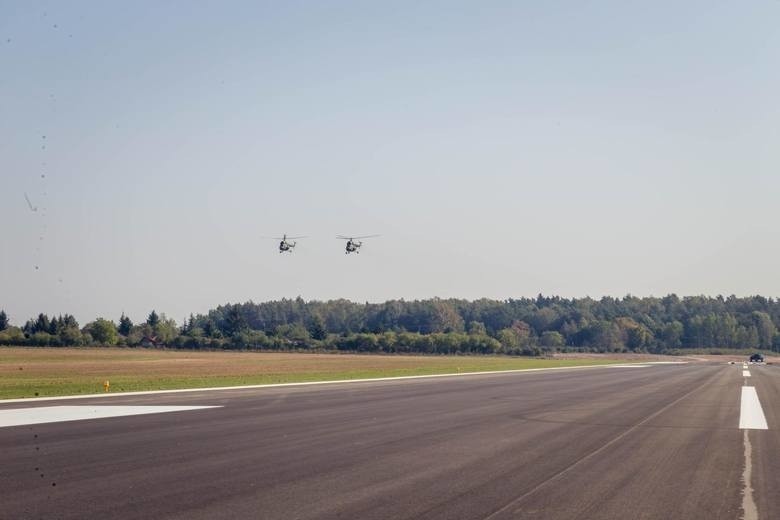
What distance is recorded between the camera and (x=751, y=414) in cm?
2375

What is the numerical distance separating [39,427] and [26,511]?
10.0 m

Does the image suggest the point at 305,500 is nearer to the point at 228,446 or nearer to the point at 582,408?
the point at 228,446

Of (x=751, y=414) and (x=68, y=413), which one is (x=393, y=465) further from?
(x=751, y=414)

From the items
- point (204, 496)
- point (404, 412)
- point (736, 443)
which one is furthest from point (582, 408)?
point (204, 496)

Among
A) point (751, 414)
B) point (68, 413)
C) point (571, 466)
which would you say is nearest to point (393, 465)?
point (571, 466)

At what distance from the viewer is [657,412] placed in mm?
24016

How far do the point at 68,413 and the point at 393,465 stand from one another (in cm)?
1325

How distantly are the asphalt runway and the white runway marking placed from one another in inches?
42.5

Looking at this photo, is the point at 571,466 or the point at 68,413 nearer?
the point at 571,466

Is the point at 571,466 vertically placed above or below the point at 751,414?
above

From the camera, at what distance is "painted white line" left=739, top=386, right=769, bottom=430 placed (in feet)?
65.7

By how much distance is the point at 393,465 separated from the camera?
12766 millimetres

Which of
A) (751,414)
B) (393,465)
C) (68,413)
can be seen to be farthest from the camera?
(751,414)

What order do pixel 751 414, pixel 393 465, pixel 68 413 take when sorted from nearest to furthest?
pixel 393 465, pixel 68 413, pixel 751 414
